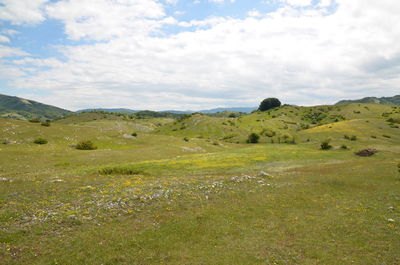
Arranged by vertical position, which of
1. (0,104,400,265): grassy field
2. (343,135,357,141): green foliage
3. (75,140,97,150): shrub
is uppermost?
(343,135,357,141): green foliage

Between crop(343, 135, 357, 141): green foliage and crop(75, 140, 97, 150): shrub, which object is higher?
crop(343, 135, 357, 141): green foliage

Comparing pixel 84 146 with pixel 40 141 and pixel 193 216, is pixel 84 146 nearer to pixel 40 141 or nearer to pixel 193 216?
pixel 40 141

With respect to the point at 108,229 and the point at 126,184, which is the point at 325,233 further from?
the point at 126,184

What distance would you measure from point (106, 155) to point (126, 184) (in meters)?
26.0

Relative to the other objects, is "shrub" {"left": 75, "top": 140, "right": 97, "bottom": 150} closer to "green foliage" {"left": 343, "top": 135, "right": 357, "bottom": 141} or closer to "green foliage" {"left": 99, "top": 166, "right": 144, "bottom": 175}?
"green foliage" {"left": 99, "top": 166, "right": 144, "bottom": 175}

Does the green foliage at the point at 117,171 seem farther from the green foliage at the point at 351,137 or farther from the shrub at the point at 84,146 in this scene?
the green foliage at the point at 351,137

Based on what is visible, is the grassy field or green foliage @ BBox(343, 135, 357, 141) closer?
the grassy field

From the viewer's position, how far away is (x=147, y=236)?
16.6 metres

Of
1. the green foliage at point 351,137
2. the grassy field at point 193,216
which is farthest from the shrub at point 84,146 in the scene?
the green foliage at point 351,137

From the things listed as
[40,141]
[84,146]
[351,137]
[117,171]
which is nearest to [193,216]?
[117,171]

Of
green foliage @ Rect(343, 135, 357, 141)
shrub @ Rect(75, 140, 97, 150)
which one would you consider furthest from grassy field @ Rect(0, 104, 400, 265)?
green foliage @ Rect(343, 135, 357, 141)

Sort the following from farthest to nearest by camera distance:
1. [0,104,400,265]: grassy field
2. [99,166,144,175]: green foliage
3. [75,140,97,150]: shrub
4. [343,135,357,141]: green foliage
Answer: [343,135,357,141]: green foliage
[75,140,97,150]: shrub
[99,166,144,175]: green foliage
[0,104,400,265]: grassy field

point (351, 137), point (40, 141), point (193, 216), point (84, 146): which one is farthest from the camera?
point (351, 137)

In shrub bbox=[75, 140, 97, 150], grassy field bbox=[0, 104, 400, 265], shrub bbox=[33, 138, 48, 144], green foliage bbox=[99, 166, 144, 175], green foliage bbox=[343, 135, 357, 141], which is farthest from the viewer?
green foliage bbox=[343, 135, 357, 141]
